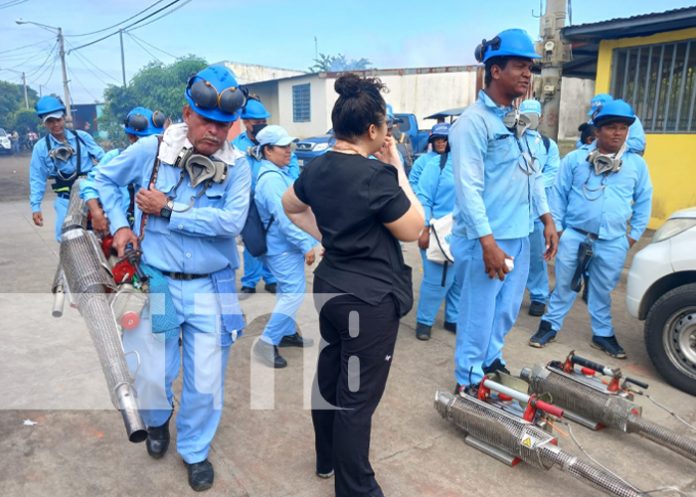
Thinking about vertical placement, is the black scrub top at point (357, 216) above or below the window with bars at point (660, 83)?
below

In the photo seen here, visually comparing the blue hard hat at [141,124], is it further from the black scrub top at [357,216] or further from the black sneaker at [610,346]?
the black sneaker at [610,346]

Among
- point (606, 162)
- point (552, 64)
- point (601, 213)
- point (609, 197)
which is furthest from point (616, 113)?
point (552, 64)

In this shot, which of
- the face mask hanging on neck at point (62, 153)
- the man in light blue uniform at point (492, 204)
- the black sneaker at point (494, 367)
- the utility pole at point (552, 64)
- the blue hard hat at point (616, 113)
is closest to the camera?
the man in light blue uniform at point (492, 204)

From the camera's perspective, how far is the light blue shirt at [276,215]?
13.6 ft

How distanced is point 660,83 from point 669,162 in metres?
1.23

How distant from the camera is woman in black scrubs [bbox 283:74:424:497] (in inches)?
90.7

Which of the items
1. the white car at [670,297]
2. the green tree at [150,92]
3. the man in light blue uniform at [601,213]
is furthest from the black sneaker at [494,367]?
the green tree at [150,92]

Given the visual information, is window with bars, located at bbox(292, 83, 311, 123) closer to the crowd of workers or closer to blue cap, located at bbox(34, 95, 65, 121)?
blue cap, located at bbox(34, 95, 65, 121)

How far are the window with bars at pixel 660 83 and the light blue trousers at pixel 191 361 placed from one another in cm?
833

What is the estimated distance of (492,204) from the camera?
3.34m

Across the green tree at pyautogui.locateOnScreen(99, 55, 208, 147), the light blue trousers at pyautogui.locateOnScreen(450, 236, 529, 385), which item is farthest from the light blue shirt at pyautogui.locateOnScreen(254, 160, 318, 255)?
the green tree at pyautogui.locateOnScreen(99, 55, 208, 147)

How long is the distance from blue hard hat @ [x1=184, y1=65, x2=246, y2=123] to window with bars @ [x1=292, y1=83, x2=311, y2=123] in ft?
78.0

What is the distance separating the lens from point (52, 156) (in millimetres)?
5617

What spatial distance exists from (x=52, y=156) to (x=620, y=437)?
5.56m
